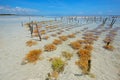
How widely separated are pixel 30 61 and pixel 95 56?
648cm

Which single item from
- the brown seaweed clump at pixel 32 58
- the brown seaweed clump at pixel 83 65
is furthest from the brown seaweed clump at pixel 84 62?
the brown seaweed clump at pixel 32 58

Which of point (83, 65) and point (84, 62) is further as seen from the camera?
→ point (84, 62)

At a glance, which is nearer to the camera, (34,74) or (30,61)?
(34,74)

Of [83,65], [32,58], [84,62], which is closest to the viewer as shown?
[83,65]

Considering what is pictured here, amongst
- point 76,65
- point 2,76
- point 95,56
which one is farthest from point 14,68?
point 95,56

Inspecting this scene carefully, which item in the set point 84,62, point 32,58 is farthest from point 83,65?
point 32,58

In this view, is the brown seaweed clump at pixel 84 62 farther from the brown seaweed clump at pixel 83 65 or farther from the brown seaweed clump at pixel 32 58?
the brown seaweed clump at pixel 32 58

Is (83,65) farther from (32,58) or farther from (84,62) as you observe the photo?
(32,58)

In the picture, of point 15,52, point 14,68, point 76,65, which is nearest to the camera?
point 14,68

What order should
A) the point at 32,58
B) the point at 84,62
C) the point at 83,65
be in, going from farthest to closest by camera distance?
the point at 32,58 < the point at 84,62 < the point at 83,65

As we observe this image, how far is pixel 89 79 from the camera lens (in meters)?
7.15

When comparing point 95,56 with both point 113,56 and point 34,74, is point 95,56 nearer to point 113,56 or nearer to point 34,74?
point 113,56

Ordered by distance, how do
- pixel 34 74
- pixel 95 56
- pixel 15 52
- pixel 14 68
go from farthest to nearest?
pixel 15 52 → pixel 95 56 → pixel 14 68 → pixel 34 74

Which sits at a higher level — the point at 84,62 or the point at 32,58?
the point at 32,58
